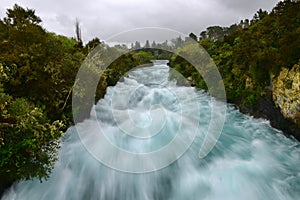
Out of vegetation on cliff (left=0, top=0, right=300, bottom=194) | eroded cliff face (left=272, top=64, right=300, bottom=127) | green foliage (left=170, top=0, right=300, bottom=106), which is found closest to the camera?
vegetation on cliff (left=0, top=0, right=300, bottom=194)

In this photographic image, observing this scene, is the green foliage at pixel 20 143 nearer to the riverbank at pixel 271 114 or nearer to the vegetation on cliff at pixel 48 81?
the vegetation on cliff at pixel 48 81

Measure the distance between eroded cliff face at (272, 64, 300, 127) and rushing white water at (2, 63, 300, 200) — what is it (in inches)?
41.1

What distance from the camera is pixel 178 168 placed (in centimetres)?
593

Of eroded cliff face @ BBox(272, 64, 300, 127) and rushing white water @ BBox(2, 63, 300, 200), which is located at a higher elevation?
eroded cliff face @ BBox(272, 64, 300, 127)

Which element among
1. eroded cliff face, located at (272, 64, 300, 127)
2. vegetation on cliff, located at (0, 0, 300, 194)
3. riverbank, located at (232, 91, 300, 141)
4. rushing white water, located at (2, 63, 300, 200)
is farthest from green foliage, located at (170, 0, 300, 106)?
rushing white water, located at (2, 63, 300, 200)

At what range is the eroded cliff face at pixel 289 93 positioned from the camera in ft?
20.7

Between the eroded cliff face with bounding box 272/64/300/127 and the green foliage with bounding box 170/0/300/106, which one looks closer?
the eroded cliff face with bounding box 272/64/300/127

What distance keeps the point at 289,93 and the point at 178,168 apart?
406cm

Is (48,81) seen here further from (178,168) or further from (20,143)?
(178,168)

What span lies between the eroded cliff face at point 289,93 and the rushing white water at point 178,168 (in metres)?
1.04

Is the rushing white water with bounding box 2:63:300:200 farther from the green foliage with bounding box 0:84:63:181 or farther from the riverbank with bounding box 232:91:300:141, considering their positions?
the green foliage with bounding box 0:84:63:181

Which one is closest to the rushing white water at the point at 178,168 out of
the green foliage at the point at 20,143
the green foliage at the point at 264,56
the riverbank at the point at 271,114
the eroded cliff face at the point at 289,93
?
the riverbank at the point at 271,114

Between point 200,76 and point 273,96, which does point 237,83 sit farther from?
point 200,76

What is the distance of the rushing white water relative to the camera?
4953 mm
